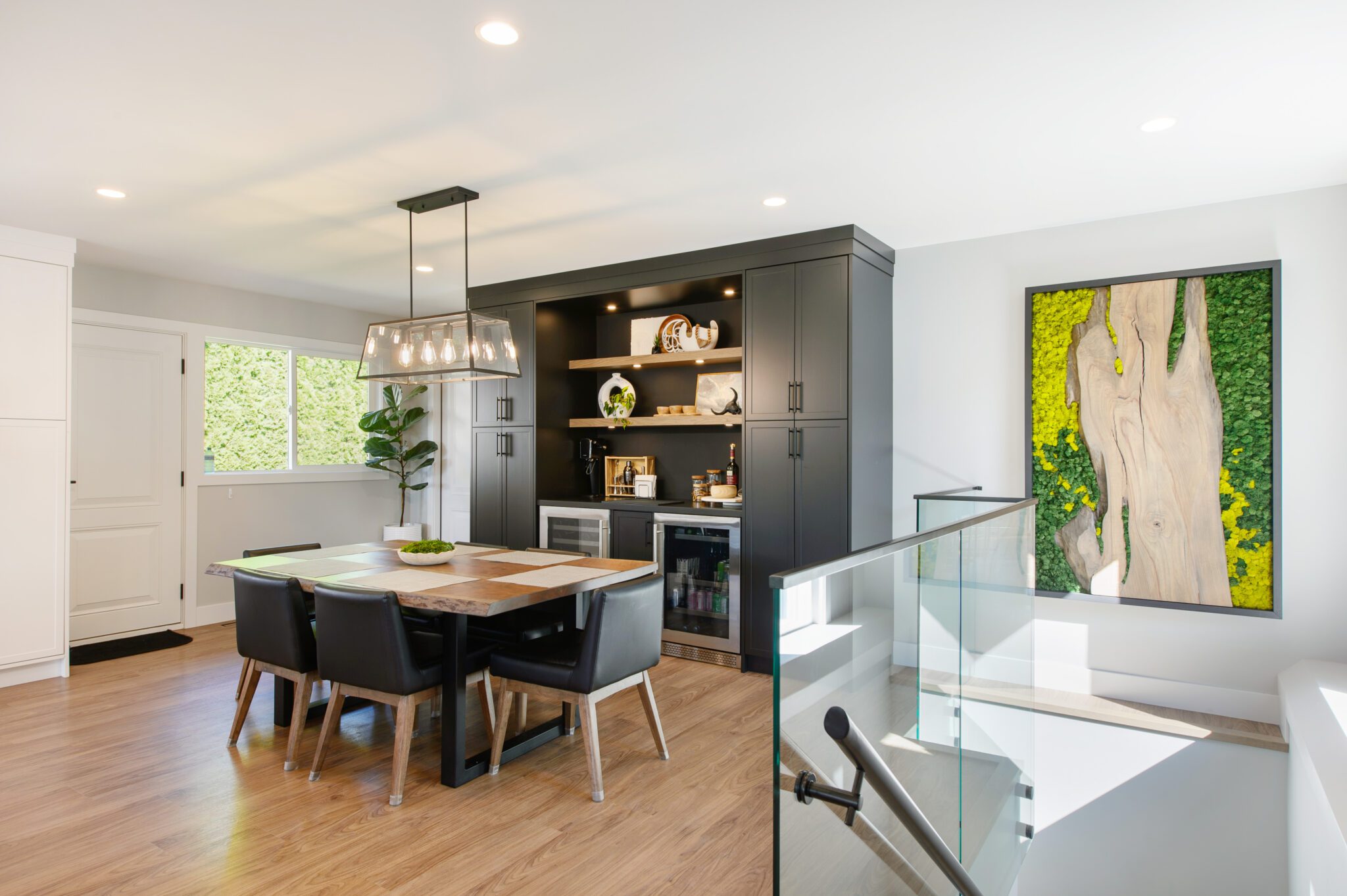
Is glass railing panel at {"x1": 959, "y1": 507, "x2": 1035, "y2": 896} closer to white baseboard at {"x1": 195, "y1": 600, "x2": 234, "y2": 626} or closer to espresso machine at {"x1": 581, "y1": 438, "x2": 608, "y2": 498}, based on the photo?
espresso machine at {"x1": 581, "y1": 438, "x2": 608, "y2": 498}

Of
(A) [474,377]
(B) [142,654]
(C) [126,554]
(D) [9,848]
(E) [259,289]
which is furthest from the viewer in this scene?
(E) [259,289]

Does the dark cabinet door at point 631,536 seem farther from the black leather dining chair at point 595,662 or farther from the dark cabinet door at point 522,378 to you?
the black leather dining chair at point 595,662

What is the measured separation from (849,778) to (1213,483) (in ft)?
10.6

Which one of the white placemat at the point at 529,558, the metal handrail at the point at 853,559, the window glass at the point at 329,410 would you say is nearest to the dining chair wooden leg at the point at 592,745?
the white placemat at the point at 529,558

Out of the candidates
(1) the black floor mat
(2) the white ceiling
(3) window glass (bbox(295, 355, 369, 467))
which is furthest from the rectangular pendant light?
(3) window glass (bbox(295, 355, 369, 467))

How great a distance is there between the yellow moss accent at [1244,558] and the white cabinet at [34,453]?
6.38 m

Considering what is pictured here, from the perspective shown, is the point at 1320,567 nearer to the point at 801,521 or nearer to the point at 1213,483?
the point at 1213,483

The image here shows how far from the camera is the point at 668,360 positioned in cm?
507

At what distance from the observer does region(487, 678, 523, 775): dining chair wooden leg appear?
2998 mm

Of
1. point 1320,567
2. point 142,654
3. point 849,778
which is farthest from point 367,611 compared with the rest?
point 1320,567

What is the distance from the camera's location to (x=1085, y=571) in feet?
13.5

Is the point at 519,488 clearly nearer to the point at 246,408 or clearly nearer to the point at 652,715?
the point at 246,408

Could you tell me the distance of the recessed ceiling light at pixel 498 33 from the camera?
7.33 feet

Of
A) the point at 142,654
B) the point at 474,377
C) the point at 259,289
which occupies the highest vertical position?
the point at 259,289
